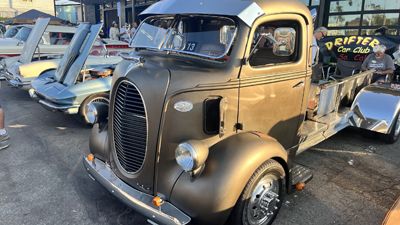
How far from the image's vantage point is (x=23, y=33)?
34.4 feet

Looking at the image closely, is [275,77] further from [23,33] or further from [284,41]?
[23,33]

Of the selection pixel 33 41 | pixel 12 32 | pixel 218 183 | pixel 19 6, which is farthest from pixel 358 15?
pixel 19 6

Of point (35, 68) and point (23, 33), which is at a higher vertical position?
point (23, 33)

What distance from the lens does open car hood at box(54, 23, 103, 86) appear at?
20.4ft

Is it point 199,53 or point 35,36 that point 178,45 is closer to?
point 199,53

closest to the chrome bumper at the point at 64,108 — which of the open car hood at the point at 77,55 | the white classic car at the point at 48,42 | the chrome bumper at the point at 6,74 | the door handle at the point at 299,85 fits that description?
the open car hood at the point at 77,55

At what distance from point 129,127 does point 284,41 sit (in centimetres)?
176

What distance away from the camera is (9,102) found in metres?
8.02

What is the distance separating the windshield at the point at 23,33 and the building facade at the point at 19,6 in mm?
32202

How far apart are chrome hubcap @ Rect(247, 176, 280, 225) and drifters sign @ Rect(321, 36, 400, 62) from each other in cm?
600

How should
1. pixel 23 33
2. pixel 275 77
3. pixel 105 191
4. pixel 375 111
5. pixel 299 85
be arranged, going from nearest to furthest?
pixel 275 77 < pixel 299 85 < pixel 105 191 < pixel 375 111 < pixel 23 33

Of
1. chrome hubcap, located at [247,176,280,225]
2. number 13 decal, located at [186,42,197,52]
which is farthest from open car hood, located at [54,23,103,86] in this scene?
chrome hubcap, located at [247,176,280,225]

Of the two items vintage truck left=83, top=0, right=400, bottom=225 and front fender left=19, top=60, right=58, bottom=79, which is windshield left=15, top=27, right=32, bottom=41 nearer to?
front fender left=19, top=60, right=58, bottom=79

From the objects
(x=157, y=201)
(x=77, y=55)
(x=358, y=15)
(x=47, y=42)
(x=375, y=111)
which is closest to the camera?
(x=157, y=201)
